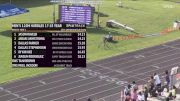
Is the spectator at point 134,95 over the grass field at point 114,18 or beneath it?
beneath

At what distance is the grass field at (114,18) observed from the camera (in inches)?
1647

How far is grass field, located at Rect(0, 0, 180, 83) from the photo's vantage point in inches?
1647

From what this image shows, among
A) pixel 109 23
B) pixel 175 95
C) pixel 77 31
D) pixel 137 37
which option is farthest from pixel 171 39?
pixel 77 31

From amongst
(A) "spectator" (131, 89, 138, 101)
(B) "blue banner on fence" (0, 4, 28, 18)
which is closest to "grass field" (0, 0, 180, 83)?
(B) "blue banner on fence" (0, 4, 28, 18)

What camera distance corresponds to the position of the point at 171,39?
157 feet

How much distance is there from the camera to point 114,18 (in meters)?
55.0

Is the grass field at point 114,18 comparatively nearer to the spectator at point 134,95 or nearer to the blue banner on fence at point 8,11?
the blue banner on fence at point 8,11

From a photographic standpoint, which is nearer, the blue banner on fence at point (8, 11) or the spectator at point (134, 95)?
the spectator at point (134, 95)

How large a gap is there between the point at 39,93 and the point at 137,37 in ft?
54.2
